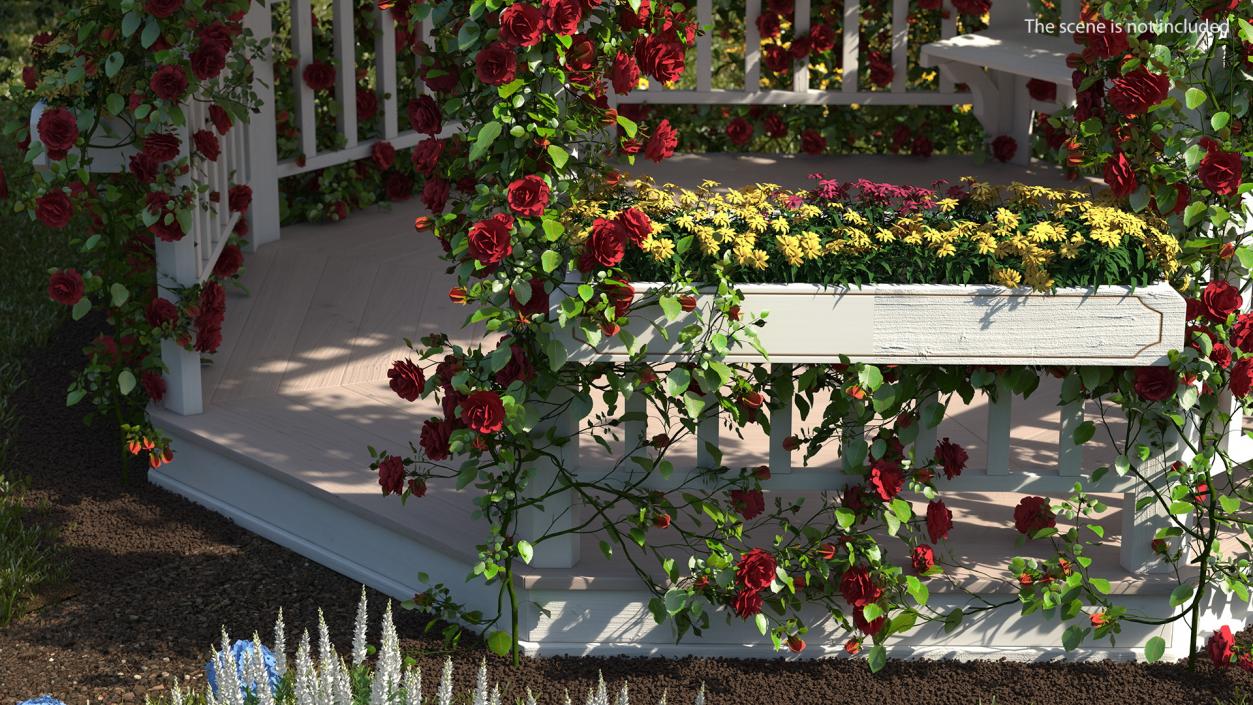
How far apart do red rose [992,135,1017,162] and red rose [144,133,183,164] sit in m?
3.44

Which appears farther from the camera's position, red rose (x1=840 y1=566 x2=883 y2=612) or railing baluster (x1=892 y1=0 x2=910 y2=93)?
railing baluster (x1=892 y1=0 x2=910 y2=93)

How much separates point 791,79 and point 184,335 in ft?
10.9

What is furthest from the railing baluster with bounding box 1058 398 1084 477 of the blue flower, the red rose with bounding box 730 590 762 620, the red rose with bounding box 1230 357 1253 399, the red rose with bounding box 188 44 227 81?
the red rose with bounding box 188 44 227 81

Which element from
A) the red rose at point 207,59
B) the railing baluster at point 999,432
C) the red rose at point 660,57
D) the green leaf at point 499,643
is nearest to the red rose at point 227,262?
the red rose at point 207,59

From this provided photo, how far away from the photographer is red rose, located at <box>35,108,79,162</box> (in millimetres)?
4105

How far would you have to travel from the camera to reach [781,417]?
3615 mm

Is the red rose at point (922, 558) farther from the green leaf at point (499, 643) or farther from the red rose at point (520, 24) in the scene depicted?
the red rose at point (520, 24)

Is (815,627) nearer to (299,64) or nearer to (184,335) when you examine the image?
(184,335)

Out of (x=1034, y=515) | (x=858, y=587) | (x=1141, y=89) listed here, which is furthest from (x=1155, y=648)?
(x=1141, y=89)

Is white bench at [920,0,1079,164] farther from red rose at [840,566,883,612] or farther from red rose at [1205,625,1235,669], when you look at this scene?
red rose at [840,566,883,612]

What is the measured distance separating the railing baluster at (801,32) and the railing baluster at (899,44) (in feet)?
1.08

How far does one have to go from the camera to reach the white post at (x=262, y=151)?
5461 mm

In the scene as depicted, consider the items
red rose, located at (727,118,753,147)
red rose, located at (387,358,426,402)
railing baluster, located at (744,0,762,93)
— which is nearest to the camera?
red rose, located at (387,358,426,402)

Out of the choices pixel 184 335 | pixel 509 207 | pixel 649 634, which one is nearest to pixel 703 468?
pixel 649 634
